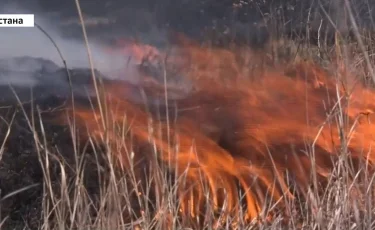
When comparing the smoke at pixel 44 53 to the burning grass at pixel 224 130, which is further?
the smoke at pixel 44 53

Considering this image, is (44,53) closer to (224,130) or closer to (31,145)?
(31,145)

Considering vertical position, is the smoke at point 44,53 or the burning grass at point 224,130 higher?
the smoke at point 44,53

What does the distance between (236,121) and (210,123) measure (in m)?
0.07

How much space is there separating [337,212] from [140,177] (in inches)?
22.0

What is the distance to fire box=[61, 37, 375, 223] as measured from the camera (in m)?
1.75

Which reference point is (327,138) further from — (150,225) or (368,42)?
(150,225)

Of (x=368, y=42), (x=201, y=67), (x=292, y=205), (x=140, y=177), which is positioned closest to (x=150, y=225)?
(x=140, y=177)

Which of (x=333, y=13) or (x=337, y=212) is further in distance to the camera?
(x=333, y=13)

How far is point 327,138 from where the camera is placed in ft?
5.99

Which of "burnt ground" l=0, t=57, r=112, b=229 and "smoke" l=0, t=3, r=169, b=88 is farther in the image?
"smoke" l=0, t=3, r=169, b=88

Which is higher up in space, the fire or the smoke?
the smoke

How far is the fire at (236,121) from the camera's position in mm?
1746

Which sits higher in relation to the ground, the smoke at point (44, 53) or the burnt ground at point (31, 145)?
the smoke at point (44, 53)

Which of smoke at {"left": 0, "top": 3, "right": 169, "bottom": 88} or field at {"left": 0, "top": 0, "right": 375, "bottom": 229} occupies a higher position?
smoke at {"left": 0, "top": 3, "right": 169, "bottom": 88}
